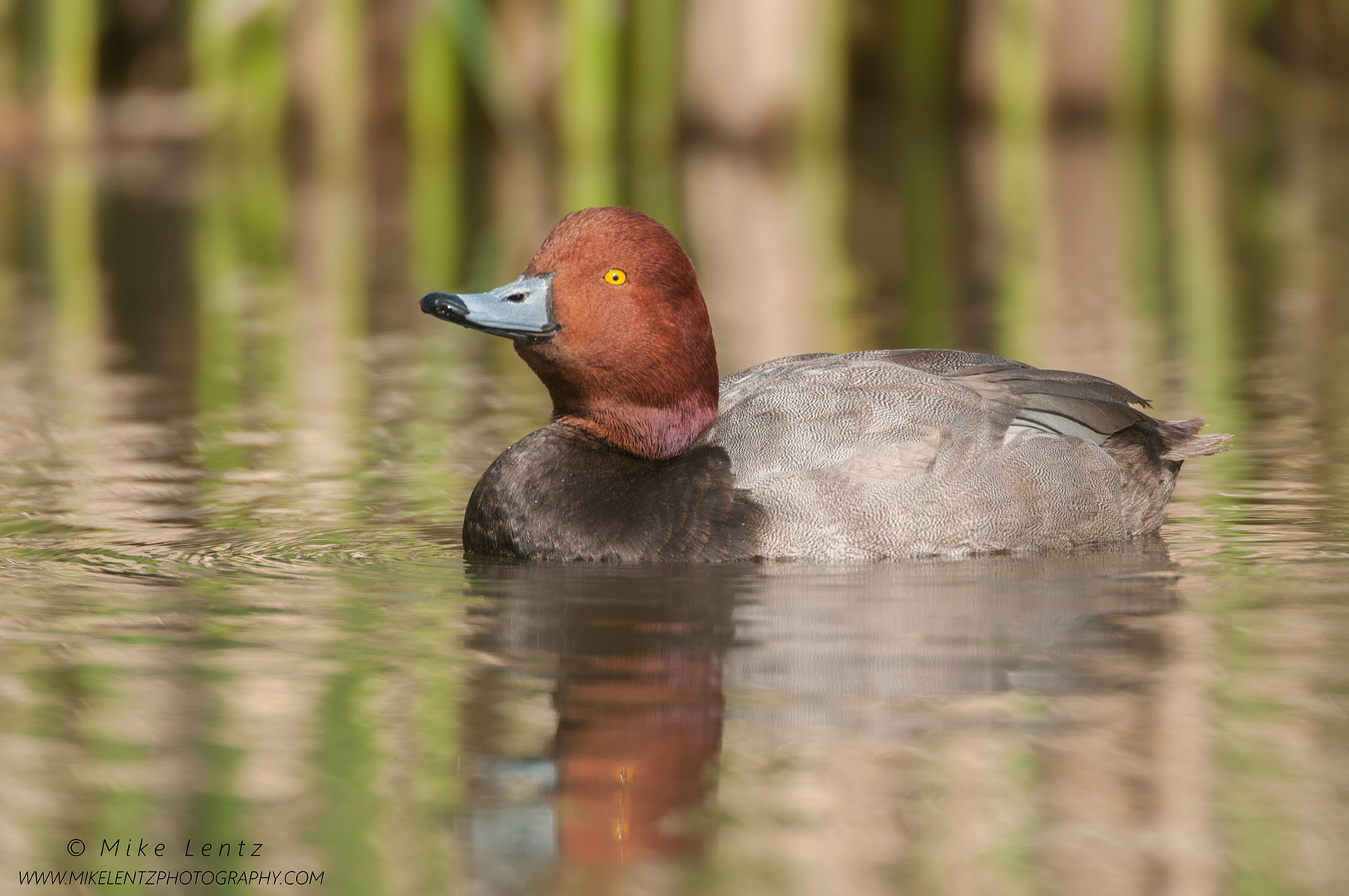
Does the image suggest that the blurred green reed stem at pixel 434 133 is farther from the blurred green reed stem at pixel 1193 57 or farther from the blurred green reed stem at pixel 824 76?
the blurred green reed stem at pixel 1193 57

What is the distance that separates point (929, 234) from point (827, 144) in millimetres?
3919

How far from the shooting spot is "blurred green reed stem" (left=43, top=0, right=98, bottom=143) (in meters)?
16.5

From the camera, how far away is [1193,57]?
18.1m

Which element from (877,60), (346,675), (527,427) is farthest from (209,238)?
(346,675)

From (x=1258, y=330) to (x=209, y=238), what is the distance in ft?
25.2

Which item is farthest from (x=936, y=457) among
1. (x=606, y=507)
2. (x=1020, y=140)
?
(x=1020, y=140)

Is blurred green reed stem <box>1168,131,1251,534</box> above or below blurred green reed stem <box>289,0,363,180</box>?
below

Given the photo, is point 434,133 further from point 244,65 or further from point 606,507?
point 606,507

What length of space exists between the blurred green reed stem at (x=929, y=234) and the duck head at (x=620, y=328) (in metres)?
4.01

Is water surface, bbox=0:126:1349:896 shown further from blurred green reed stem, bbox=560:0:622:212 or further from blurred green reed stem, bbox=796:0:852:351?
blurred green reed stem, bbox=560:0:622:212

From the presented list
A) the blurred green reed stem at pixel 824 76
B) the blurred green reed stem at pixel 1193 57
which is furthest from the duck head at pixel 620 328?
the blurred green reed stem at pixel 1193 57

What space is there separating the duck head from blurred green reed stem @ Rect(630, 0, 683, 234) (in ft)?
32.1

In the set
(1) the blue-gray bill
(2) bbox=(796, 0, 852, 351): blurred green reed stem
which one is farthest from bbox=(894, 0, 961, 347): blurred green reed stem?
(1) the blue-gray bill

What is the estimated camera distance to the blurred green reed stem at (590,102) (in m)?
16.0
